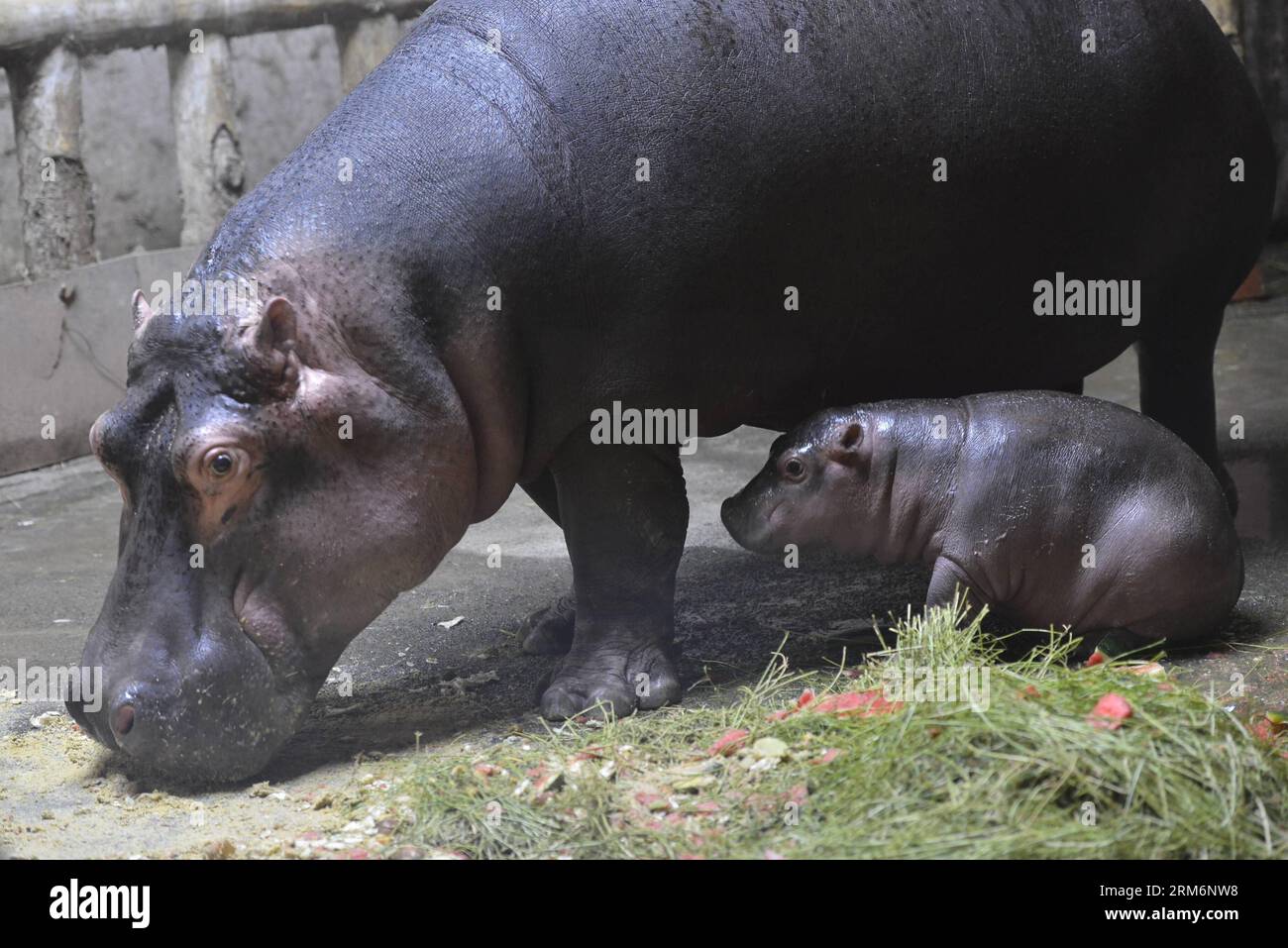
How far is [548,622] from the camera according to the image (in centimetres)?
488

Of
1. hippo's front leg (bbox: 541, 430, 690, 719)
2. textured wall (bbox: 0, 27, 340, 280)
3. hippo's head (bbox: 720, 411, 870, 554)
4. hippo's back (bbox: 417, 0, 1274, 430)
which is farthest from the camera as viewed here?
textured wall (bbox: 0, 27, 340, 280)

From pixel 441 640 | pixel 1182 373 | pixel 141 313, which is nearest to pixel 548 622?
pixel 441 640

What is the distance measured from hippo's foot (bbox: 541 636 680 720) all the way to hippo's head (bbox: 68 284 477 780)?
2.08 ft

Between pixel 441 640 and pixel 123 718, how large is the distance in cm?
141

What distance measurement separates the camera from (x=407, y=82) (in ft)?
13.8

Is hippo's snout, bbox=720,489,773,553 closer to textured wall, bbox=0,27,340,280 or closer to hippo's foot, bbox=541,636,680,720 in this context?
hippo's foot, bbox=541,636,680,720

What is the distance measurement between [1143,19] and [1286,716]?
6.97ft

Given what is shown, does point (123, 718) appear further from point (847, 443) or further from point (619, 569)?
point (847, 443)

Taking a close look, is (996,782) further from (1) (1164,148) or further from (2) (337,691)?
(1) (1164,148)

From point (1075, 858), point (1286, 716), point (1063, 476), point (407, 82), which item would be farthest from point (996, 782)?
point (407, 82)

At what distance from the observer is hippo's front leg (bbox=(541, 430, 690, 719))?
14.0 ft

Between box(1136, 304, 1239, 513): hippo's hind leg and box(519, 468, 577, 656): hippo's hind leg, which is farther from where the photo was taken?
box(1136, 304, 1239, 513): hippo's hind leg

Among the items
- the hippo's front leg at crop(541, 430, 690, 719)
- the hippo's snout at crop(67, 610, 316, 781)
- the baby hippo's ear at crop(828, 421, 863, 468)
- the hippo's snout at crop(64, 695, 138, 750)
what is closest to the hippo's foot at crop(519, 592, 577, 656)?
the hippo's front leg at crop(541, 430, 690, 719)

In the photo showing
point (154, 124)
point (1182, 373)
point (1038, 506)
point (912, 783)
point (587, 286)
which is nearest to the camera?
point (912, 783)
